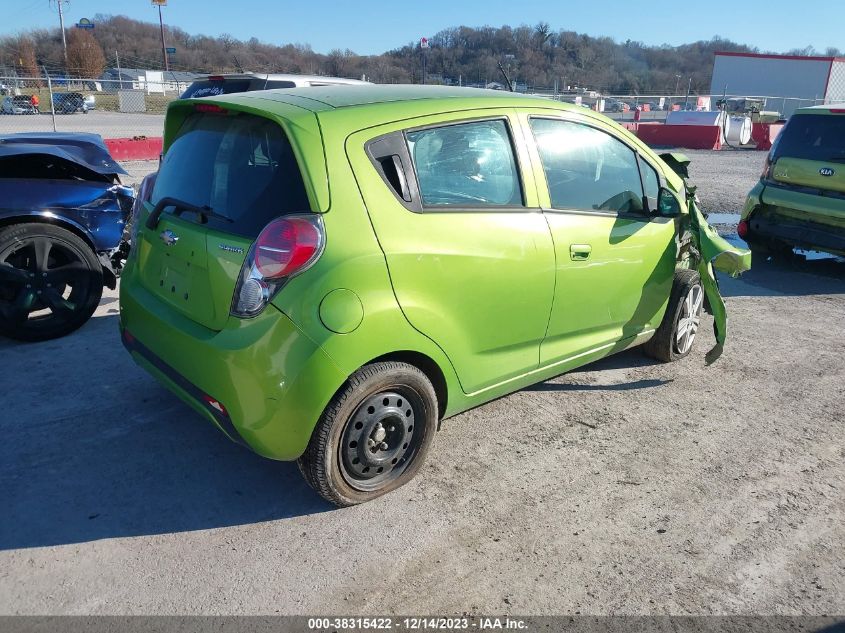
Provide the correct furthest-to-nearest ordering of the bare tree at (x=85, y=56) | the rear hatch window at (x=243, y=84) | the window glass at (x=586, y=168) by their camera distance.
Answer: the bare tree at (x=85, y=56) < the rear hatch window at (x=243, y=84) < the window glass at (x=586, y=168)

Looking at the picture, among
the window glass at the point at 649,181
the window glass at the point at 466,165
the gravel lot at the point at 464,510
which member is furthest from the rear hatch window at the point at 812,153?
the window glass at the point at 466,165

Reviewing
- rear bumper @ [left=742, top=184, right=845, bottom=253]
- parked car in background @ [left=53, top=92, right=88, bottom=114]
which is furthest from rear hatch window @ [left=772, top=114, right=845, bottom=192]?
parked car in background @ [left=53, top=92, right=88, bottom=114]

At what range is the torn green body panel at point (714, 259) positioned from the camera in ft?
14.7

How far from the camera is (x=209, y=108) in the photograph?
3.29 metres

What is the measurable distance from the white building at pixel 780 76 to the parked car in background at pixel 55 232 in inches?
1992

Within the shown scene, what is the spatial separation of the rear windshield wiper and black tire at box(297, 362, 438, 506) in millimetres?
961

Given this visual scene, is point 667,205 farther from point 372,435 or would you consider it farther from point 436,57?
point 436,57

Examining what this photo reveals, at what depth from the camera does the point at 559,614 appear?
2.56 m

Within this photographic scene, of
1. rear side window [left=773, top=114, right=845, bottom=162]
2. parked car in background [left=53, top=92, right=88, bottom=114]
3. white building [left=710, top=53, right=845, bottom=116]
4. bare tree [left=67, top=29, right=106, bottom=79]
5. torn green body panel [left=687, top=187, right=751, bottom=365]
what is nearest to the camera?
torn green body panel [left=687, top=187, right=751, bottom=365]

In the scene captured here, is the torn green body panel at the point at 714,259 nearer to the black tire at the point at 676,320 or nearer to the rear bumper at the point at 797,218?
the black tire at the point at 676,320

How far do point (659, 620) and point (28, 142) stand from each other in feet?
17.6

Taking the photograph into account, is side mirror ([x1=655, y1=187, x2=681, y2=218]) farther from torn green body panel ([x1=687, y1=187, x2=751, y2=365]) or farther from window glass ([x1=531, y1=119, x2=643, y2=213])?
torn green body panel ([x1=687, y1=187, x2=751, y2=365])

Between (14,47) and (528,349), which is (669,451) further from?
(14,47)

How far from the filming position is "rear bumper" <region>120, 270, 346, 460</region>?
106 inches
